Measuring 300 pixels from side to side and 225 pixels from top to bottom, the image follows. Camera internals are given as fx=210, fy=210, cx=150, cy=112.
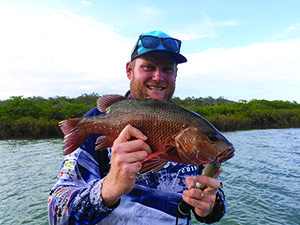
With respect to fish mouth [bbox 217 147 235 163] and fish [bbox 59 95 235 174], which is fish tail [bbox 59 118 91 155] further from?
fish mouth [bbox 217 147 235 163]

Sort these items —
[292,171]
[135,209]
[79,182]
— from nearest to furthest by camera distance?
[79,182] → [135,209] → [292,171]

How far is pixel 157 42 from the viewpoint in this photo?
8.99 ft

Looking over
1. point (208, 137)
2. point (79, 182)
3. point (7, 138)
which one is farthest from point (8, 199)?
point (7, 138)

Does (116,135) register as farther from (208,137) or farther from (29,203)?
(29,203)

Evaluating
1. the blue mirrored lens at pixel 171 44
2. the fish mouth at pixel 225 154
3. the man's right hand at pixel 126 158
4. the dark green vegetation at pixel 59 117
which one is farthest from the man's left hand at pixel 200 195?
the dark green vegetation at pixel 59 117

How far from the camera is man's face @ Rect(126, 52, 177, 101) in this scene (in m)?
2.67

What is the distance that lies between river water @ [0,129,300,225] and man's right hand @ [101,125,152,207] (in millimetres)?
7658

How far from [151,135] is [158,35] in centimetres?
164

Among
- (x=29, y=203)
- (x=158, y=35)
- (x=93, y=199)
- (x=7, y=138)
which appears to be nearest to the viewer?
(x=93, y=199)

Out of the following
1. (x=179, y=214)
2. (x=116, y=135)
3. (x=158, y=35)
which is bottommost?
(x=179, y=214)

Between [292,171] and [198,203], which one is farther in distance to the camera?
[292,171]

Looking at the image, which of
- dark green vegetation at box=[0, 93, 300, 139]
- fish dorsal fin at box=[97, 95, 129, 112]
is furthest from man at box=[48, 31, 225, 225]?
dark green vegetation at box=[0, 93, 300, 139]

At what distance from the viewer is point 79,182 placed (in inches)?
92.7

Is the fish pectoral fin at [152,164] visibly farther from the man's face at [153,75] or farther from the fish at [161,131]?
the man's face at [153,75]
